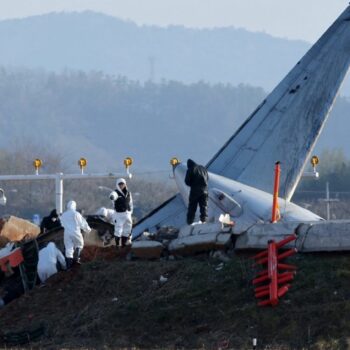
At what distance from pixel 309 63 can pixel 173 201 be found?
548cm

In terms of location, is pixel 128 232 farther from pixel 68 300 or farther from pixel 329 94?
pixel 329 94

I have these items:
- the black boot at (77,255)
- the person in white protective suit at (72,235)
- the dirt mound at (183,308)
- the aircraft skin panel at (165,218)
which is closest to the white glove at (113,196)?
the person in white protective suit at (72,235)

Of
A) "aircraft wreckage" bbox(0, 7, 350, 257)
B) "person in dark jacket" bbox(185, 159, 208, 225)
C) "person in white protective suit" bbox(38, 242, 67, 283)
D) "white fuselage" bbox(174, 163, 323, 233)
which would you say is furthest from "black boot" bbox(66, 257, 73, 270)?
"white fuselage" bbox(174, 163, 323, 233)

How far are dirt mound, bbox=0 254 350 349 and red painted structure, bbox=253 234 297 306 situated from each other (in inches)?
6.6

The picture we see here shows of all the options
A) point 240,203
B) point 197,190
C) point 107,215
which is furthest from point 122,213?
point 240,203

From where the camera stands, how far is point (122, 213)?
36.3m

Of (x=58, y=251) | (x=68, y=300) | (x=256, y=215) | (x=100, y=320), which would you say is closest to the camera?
(x=100, y=320)

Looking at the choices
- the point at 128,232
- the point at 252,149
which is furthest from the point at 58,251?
the point at 252,149

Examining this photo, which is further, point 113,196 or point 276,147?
point 276,147

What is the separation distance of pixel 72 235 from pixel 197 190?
3126 millimetres

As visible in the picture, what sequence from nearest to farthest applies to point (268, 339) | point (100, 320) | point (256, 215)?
1. point (268, 339)
2. point (100, 320)
3. point (256, 215)

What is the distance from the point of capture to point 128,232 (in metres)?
36.6

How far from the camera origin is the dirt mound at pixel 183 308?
27281mm

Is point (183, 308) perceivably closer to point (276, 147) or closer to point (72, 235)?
point (72, 235)
